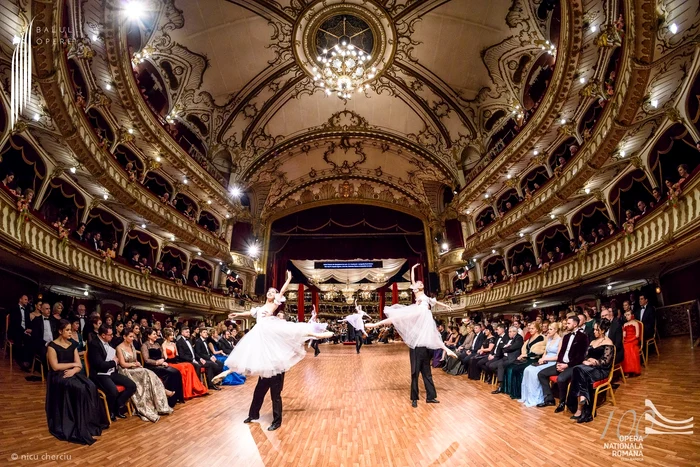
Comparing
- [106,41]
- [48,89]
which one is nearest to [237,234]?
[106,41]

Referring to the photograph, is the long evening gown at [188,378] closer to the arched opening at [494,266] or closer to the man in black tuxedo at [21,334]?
the man in black tuxedo at [21,334]

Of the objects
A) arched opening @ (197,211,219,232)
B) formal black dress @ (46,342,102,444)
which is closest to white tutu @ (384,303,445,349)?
→ formal black dress @ (46,342,102,444)

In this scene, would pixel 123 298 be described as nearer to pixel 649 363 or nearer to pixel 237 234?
pixel 237 234

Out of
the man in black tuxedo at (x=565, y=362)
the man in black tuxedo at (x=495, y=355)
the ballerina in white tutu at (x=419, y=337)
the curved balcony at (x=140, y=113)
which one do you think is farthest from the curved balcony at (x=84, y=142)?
the man in black tuxedo at (x=495, y=355)

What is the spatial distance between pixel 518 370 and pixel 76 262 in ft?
36.4

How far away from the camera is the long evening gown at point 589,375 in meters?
4.84

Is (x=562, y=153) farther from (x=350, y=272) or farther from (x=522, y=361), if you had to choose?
(x=350, y=272)

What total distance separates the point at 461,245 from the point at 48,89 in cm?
1996

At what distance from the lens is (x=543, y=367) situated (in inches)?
236

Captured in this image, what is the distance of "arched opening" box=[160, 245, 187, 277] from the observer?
1870 cm

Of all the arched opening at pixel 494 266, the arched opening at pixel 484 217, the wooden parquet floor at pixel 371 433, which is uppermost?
the arched opening at pixel 484 217

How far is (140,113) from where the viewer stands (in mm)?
14000

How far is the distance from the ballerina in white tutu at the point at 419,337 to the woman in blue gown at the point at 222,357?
4113 millimetres

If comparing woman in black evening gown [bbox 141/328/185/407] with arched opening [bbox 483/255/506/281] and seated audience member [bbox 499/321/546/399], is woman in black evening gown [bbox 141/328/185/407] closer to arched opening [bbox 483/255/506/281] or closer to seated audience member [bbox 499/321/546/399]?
seated audience member [bbox 499/321/546/399]
